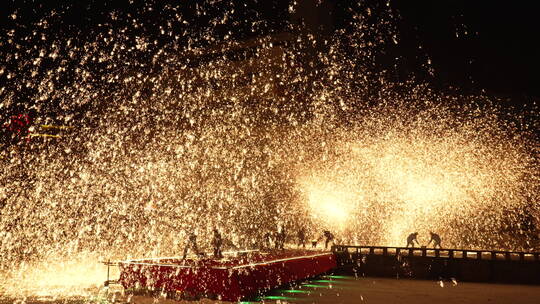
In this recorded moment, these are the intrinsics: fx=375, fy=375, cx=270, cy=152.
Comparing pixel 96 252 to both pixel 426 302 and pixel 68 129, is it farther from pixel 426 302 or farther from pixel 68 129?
pixel 426 302

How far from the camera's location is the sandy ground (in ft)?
22.1

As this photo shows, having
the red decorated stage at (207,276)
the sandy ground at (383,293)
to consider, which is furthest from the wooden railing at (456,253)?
the red decorated stage at (207,276)

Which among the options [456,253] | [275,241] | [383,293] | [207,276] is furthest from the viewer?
[275,241]

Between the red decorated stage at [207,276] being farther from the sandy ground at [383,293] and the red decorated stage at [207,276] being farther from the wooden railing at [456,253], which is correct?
the wooden railing at [456,253]

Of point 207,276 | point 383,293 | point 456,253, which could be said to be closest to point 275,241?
point 383,293

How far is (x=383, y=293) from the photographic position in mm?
7848

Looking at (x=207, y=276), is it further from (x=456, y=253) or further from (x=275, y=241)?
(x=456, y=253)

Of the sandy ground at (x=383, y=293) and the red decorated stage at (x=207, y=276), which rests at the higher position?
the red decorated stage at (x=207, y=276)

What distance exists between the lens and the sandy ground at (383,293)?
22.1ft

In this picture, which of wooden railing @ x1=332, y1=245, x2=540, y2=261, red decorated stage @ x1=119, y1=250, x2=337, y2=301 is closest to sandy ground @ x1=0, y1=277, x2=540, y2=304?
red decorated stage @ x1=119, y1=250, x2=337, y2=301

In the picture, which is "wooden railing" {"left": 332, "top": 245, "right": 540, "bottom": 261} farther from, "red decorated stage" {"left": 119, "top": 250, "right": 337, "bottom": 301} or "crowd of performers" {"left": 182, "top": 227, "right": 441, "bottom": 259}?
"red decorated stage" {"left": 119, "top": 250, "right": 337, "bottom": 301}

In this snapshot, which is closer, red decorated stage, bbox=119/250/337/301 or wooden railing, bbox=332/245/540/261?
red decorated stage, bbox=119/250/337/301

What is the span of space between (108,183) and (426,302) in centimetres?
1400

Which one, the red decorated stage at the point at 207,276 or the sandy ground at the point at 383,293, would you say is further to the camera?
the sandy ground at the point at 383,293
